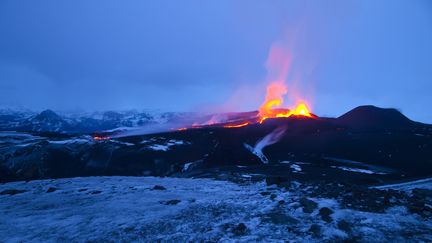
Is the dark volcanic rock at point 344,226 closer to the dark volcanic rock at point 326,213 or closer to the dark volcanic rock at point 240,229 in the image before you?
the dark volcanic rock at point 326,213

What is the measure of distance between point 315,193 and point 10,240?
65.0 ft

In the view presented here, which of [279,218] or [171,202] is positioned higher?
[279,218]

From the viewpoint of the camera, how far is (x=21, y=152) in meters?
86.1

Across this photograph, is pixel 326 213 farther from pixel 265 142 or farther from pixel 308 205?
pixel 265 142

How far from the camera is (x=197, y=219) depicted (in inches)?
674

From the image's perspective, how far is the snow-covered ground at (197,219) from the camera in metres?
14.2

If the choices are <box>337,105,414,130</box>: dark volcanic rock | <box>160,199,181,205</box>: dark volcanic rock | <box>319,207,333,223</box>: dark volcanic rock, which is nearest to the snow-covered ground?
<box>160,199,181,205</box>: dark volcanic rock

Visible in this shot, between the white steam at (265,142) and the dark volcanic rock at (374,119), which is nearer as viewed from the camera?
the white steam at (265,142)

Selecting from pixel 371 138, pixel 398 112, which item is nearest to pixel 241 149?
pixel 371 138

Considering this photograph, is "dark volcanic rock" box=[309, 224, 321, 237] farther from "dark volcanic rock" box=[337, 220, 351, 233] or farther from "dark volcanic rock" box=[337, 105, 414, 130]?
"dark volcanic rock" box=[337, 105, 414, 130]

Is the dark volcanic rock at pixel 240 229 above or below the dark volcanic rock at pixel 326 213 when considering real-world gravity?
below

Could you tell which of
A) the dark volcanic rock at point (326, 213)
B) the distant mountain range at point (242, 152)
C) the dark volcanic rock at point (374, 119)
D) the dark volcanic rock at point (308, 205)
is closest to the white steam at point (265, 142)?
the distant mountain range at point (242, 152)

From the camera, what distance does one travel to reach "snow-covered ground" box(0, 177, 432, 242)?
46.4 ft

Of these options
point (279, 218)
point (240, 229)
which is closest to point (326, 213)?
point (279, 218)
